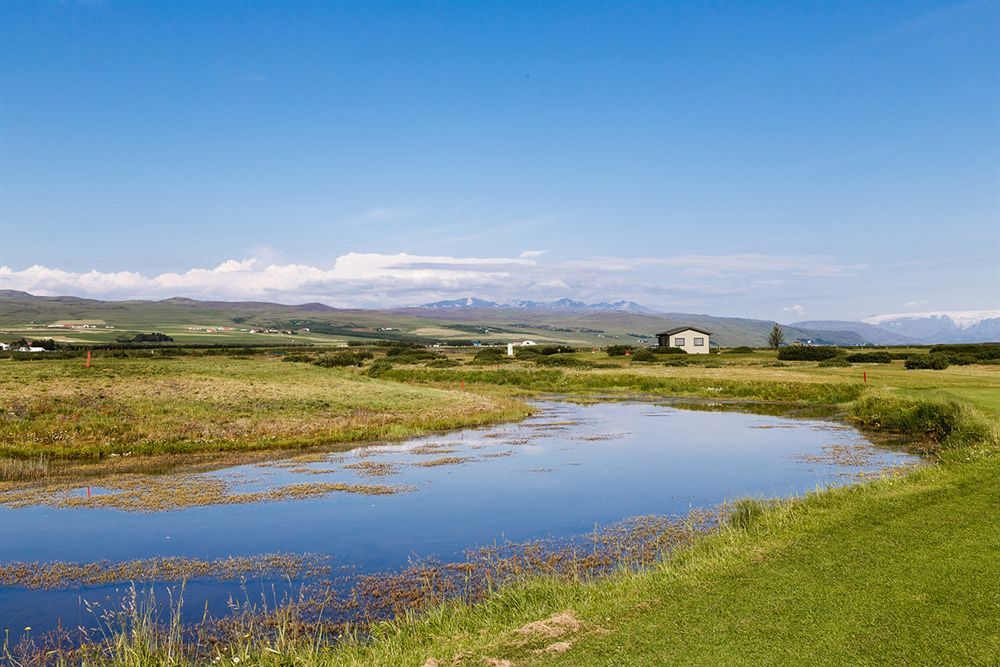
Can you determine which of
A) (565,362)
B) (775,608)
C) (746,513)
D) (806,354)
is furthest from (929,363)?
(775,608)

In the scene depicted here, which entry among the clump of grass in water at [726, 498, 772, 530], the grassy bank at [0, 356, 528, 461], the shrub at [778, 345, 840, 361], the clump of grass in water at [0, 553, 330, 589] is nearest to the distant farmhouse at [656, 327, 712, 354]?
A: the shrub at [778, 345, 840, 361]

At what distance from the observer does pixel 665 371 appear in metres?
86.0

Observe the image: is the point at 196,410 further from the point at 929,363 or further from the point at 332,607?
the point at 929,363

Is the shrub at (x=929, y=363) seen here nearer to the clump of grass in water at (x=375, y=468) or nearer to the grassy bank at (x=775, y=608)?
the clump of grass in water at (x=375, y=468)

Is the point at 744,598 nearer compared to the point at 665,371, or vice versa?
the point at 744,598

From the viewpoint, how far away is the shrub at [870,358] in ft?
316

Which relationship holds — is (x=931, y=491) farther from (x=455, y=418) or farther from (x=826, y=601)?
(x=455, y=418)

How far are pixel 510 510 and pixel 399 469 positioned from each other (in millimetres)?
9424

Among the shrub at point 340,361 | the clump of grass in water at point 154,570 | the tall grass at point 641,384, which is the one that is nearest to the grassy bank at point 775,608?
the clump of grass in water at point 154,570

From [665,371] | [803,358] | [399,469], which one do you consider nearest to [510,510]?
[399,469]

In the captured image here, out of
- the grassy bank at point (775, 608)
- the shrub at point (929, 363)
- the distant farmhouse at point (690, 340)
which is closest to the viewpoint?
the grassy bank at point (775, 608)

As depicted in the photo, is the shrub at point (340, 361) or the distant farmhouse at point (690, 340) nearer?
the shrub at point (340, 361)

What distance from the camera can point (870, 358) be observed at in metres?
98.3

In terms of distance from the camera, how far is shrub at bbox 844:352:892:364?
96325 millimetres
